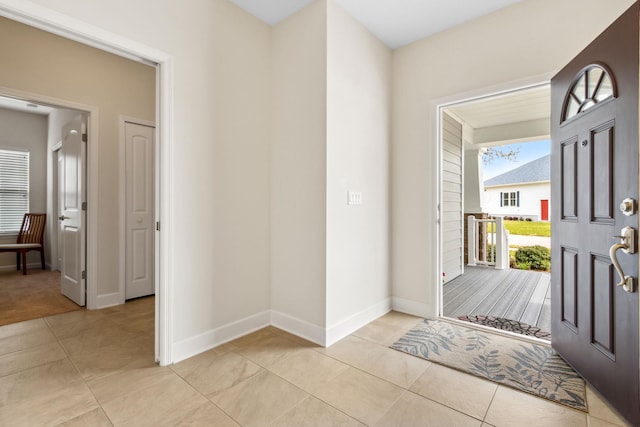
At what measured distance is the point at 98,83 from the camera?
3.52m

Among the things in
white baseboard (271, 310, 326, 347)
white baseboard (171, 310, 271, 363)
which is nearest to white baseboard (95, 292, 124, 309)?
white baseboard (171, 310, 271, 363)

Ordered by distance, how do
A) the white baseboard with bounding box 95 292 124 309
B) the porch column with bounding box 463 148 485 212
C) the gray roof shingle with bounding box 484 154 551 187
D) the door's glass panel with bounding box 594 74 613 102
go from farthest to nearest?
the gray roof shingle with bounding box 484 154 551 187 < the porch column with bounding box 463 148 485 212 < the white baseboard with bounding box 95 292 124 309 < the door's glass panel with bounding box 594 74 613 102

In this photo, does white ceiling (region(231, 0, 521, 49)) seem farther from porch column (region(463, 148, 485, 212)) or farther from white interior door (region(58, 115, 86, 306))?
porch column (region(463, 148, 485, 212))

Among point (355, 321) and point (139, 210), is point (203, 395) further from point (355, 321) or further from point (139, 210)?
point (139, 210)

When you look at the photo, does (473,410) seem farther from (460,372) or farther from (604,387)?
(604,387)

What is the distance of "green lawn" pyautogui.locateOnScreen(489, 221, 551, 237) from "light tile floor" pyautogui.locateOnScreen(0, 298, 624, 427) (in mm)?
5615

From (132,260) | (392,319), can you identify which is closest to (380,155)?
(392,319)

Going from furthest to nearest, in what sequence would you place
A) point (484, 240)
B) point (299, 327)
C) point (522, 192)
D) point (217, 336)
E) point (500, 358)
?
point (522, 192) → point (484, 240) → point (299, 327) → point (217, 336) → point (500, 358)

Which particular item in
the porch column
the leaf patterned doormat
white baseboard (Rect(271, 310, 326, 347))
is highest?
the porch column

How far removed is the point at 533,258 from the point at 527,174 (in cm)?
193

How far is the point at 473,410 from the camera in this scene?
1718 mm

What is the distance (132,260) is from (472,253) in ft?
19.1

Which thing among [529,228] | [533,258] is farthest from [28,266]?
[529,228]

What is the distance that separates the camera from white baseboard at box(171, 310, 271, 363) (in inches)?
89.9
